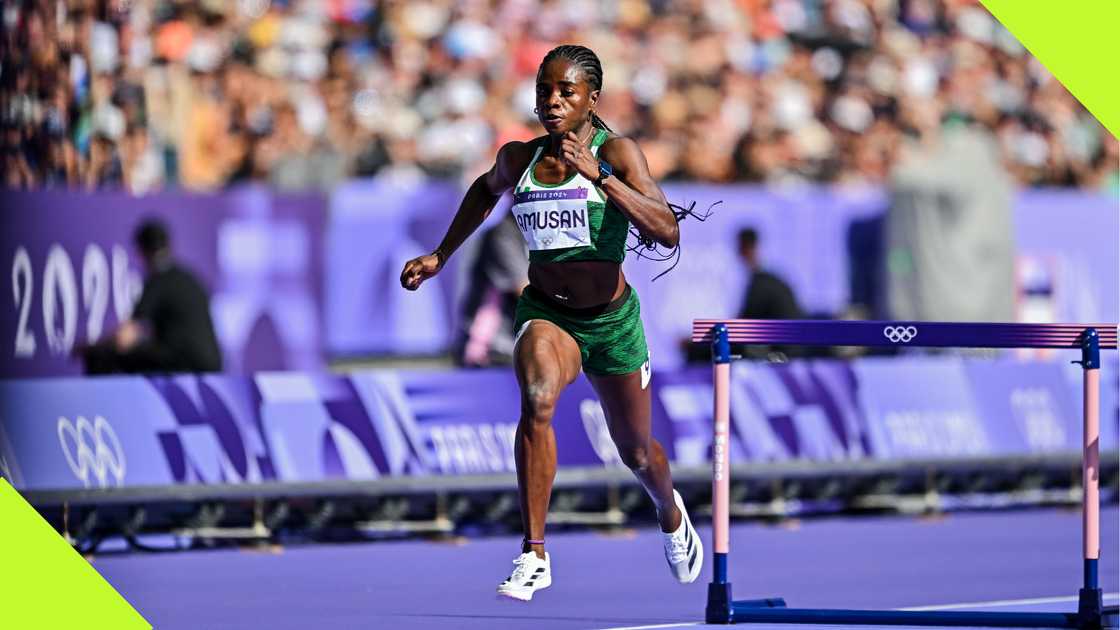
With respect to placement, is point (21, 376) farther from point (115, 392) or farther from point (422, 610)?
point (422, 610)

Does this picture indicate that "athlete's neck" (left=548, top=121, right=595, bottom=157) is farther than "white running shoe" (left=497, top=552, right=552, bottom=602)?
Yes

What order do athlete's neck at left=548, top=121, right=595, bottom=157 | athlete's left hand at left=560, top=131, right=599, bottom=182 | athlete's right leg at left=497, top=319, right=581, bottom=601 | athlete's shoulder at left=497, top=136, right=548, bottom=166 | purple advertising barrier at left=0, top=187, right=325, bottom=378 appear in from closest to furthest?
athlete's left hand at left=560, top=131, right=599, bottom=182 < athlete's right leg at left=497, top=319, right=581, bottom=601 < athlete's neck at left=548, top=121, right=595, bottom=157 < athlete's shoulder at left=497, top=136, right=548, bottom=166 < purple advertising barrier at left=0, top=187, right=325, bottom=378

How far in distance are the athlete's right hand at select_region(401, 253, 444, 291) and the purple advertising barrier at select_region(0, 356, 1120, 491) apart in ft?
14.4

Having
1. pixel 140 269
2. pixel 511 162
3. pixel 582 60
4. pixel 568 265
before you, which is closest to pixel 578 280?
pixel 568 265

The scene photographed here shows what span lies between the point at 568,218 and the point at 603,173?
360 mm

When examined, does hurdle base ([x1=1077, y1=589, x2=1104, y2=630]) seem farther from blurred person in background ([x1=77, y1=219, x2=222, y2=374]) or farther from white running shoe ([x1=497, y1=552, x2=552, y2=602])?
blurred person in background ([x1=77, y1=219, x2=222, y2=374])

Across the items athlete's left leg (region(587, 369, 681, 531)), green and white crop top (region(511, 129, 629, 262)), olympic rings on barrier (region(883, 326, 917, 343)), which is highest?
green and white crop top (region(511, 129, 629, 262))

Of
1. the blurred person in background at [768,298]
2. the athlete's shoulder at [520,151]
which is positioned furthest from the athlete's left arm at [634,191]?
the blurred person in background at [768,298]

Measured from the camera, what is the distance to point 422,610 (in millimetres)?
9969

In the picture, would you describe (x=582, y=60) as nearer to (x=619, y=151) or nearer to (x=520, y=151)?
(x=619, y=151)

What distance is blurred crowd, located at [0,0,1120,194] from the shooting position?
1833 centimetres

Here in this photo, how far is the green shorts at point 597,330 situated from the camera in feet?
28.6

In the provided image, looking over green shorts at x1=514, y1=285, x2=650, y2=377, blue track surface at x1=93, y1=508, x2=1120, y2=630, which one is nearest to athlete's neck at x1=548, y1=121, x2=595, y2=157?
green shorts at x1=514, y1=285, x2=650, y2=377

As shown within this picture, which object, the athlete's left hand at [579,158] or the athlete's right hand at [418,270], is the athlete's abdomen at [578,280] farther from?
the athlete's left hand at [579,158]
